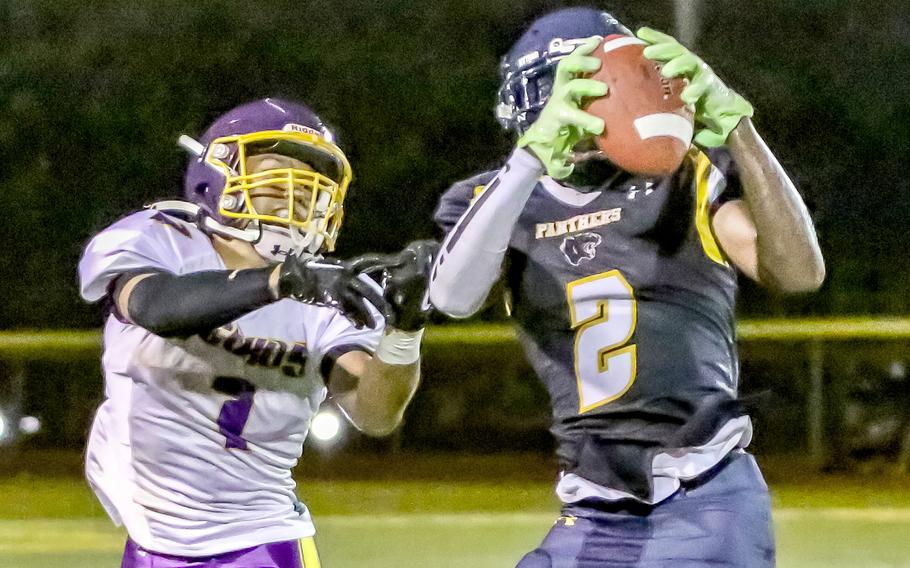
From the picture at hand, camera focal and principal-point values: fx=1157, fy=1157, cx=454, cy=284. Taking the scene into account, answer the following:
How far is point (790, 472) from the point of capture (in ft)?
26.1

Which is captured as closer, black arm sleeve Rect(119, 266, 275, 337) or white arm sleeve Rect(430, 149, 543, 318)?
white arm sleeve Rect(430, 149, 543, 318)

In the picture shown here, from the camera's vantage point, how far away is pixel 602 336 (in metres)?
2.31

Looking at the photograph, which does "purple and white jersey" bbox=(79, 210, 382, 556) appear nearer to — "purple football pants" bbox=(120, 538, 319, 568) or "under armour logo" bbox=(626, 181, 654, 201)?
"purple football pants" bbox=(120, 538, 319, 568)

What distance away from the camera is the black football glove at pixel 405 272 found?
2.35m

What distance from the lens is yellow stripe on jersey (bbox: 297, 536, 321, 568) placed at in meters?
2.66

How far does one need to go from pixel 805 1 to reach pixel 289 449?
37.8ft

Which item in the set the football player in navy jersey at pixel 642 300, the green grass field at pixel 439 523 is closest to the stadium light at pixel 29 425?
the green grass field at pixel 439 523

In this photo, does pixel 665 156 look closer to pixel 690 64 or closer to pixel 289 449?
pixel 690 64

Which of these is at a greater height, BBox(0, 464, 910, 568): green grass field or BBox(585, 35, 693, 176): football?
BBox(585, 35, 693, 176): football

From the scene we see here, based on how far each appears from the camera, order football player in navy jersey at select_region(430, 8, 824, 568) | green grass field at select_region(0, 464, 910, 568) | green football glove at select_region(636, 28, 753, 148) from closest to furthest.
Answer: green football glove at select_region(636, 28, 753, 148) → football player in navy jersey at select_region(430, 8, 824, 568) → green grass field at select_region(0, 464, 910, 568)

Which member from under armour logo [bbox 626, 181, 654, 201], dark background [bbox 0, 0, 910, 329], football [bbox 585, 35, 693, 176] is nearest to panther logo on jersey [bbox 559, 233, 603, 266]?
under armour logo [bbox 626, 181, 654, 201]

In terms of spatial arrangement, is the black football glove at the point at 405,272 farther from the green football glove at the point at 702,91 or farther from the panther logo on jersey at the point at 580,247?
the green football glove at the point at 702,91

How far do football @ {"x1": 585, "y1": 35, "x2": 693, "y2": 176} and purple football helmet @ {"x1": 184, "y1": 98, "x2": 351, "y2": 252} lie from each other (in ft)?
2.59

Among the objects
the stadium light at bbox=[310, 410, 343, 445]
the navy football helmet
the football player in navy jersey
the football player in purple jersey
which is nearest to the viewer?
the football player in navy jersey
